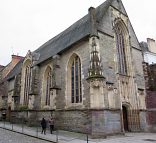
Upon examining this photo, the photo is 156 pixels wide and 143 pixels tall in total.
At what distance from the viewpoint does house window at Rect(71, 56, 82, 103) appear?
15.8m

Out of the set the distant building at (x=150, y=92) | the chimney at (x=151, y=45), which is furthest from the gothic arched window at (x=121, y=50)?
the chimney at (x=151, y=45)

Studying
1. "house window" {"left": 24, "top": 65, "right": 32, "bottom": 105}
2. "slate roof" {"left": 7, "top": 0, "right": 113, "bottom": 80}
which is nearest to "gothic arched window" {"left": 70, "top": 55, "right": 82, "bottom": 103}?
"slate roof" {"left": 7, "top": 0, "right": 113, "bottom": 80}

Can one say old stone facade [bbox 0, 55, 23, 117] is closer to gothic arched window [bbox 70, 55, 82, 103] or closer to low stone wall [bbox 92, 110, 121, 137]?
gothic arched window [bbox 70, 55, 82, 103]

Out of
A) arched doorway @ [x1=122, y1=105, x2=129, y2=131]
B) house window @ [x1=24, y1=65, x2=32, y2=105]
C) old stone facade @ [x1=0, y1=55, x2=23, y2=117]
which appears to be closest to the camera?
arched doorway @ [x1=122, y1=105, x2=129, y2=131]

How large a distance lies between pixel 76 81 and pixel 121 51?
17.2 feet

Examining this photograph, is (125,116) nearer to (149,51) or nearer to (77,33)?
(77,33)

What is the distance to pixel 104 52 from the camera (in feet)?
49.3

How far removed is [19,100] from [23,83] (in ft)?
7.73

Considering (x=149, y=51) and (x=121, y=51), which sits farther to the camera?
(x=149, y=51)

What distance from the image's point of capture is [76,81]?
16375 millimetres

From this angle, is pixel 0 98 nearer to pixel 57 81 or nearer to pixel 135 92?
pixel 57 81

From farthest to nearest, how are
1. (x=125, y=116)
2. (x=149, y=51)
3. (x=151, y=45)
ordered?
1. (x=151, y=45)
2. (x=149, y=51)
3. (x=125, y=116)

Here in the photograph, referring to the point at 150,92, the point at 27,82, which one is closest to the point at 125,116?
the point at 150,92

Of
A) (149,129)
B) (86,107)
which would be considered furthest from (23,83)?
(149,129)
